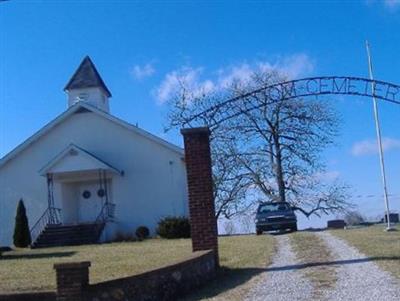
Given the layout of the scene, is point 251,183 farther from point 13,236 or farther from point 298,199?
point 13,236

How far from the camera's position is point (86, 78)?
38.5 meters

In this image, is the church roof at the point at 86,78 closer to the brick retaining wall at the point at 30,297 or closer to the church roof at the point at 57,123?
the church roof at the point at 57,123

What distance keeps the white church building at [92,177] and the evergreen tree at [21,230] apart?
2.58 feet

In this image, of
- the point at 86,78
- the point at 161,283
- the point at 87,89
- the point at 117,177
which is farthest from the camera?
the point at 86,78

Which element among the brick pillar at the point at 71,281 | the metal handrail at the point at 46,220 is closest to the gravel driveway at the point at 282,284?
the brick pillar at the point at 71,281

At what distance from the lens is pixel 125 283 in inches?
392

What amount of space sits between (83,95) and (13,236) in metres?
10.6

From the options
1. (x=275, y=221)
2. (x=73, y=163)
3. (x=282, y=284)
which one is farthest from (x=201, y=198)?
(x=73, y=163)

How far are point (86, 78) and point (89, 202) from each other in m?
8.95

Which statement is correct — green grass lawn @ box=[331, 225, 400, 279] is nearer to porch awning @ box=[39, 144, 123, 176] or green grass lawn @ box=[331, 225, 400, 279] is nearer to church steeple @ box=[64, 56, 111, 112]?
porch awning @ box=[39, 144, 123, 176]

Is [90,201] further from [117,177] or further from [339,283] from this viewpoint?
[339,283]

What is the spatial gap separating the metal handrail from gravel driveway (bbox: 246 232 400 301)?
60.8ft

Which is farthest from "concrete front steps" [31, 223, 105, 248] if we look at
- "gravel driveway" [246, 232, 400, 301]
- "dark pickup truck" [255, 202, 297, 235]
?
"gravel driveway" [246, 232, 400, 301]

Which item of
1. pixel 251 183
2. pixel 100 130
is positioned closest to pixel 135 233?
pixel 100 130
